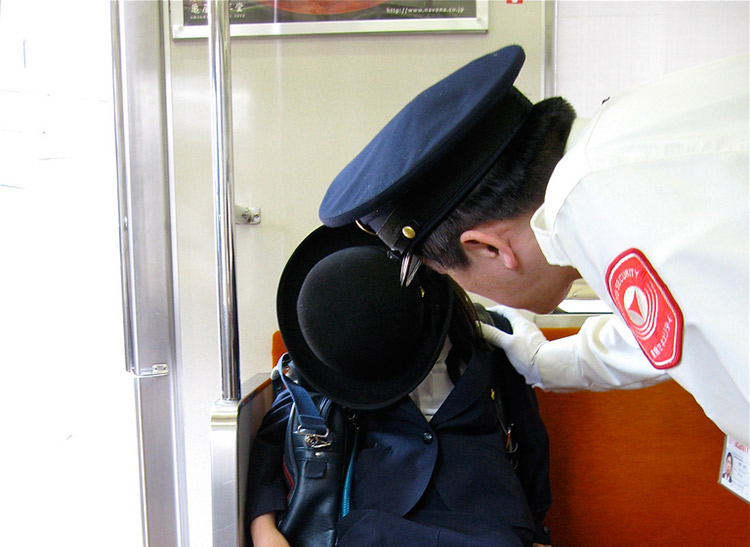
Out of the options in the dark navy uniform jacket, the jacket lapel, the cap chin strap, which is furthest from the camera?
the jacket lapel

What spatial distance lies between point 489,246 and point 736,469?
2.50ft

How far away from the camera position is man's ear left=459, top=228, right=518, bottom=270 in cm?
69

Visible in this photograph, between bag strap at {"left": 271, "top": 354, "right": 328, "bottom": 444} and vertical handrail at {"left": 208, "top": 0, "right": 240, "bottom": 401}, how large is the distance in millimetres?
105

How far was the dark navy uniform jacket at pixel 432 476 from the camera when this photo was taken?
0.94 meters

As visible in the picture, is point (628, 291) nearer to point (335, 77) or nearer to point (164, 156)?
point (335, 77)

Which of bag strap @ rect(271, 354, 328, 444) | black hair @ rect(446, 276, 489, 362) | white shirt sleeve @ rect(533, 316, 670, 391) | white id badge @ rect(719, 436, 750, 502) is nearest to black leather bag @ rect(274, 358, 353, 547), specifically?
bag strap @ rect(271, 354, 328, 444)

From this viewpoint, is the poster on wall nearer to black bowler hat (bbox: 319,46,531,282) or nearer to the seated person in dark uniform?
the seated person in dark uniform

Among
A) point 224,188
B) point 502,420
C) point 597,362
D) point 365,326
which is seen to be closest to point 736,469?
point 597,362

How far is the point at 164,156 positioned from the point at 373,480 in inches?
34.9

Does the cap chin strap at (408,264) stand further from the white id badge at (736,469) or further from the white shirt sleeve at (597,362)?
the white id badge at (736,469)

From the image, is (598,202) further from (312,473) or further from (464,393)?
(312,473)

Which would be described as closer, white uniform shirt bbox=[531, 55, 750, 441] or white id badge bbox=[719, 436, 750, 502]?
white uniform shirt bbox=[531, 55, 750, 441]

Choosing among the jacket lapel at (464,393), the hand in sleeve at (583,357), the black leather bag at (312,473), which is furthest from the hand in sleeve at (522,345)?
the black leather bag at (312,473)

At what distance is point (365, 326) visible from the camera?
0.96 m
